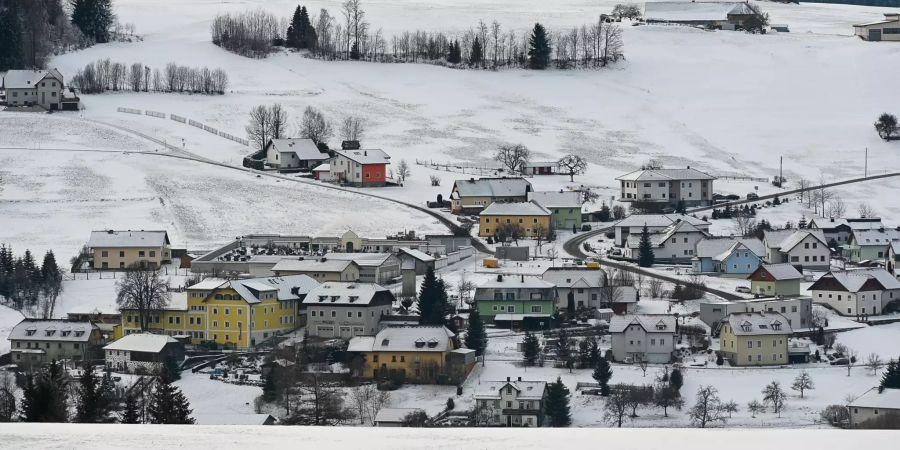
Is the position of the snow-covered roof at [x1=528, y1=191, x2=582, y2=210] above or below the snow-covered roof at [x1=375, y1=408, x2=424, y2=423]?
above

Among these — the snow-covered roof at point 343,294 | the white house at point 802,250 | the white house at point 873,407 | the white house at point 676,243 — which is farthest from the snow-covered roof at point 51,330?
the white house at point 802,250

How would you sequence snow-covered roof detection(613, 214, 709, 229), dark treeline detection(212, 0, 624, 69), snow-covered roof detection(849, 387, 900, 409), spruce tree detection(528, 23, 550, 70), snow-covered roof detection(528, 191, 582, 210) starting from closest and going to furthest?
1. snow-covered roof detection(849, 387, 900, 409)
2. snow-covered roof detection(613, 214, 709, 229)
3. snow-covered roof detection(528, 191, 582, 210)
4. spruce tree detection(528, 23, 550, 70)
5. dark treeline detection(212, 0, 624, 69)

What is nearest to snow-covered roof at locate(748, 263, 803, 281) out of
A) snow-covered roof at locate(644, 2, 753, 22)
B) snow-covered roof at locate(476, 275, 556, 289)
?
snow-covered roof at locate(476, 275, 556, 289)

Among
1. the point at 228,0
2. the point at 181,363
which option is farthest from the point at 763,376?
the point at 228,0

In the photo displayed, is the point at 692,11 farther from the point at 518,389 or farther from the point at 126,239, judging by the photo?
the point at 518,389

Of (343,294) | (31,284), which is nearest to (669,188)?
(343,294)

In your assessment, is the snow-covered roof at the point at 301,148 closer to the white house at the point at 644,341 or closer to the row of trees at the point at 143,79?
the row of trees at the point at 143,79

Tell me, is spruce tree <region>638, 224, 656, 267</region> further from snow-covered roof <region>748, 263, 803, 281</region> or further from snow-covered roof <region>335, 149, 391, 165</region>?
Answer: snow-covered roof <region>335, 149, 391, 165</region>
